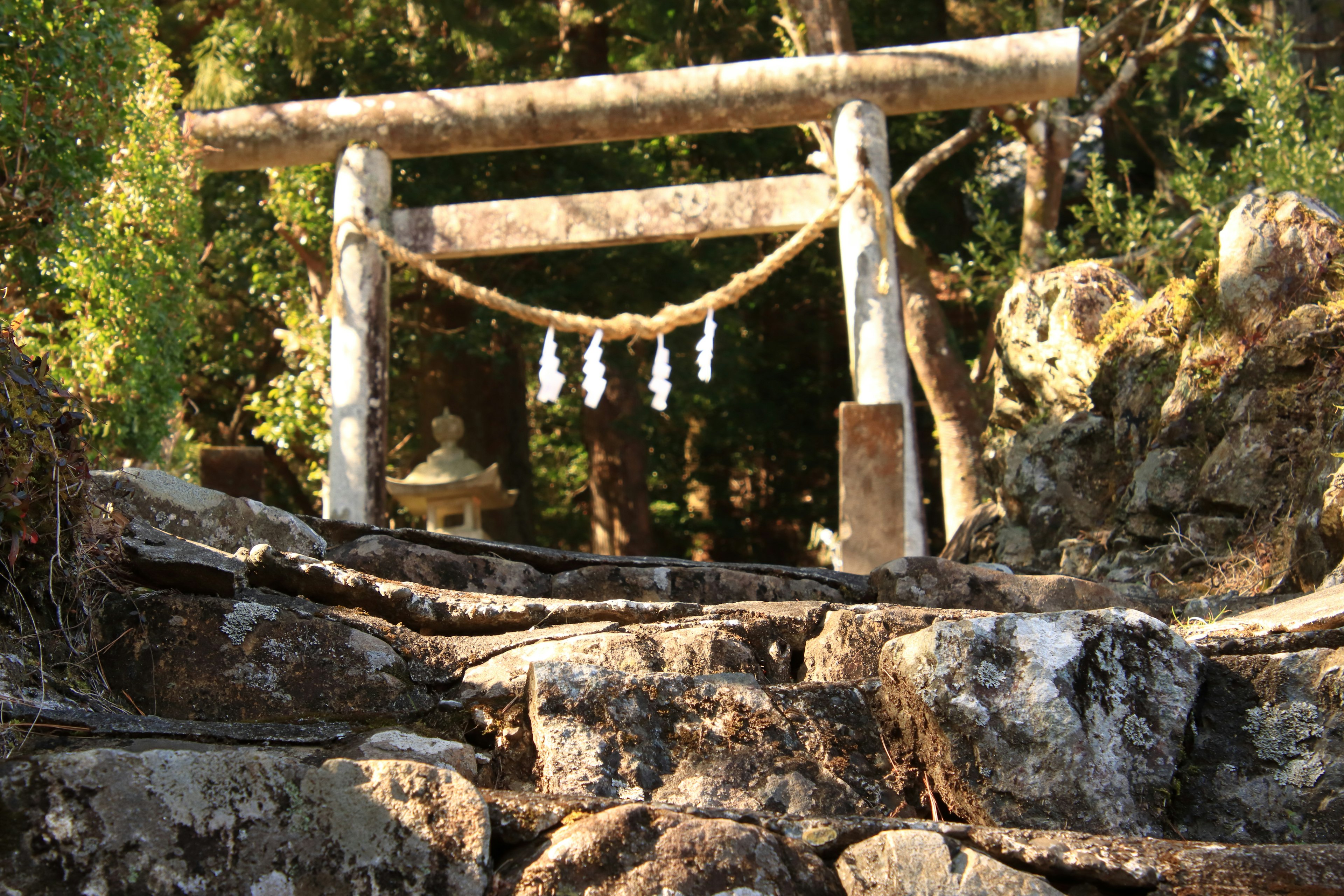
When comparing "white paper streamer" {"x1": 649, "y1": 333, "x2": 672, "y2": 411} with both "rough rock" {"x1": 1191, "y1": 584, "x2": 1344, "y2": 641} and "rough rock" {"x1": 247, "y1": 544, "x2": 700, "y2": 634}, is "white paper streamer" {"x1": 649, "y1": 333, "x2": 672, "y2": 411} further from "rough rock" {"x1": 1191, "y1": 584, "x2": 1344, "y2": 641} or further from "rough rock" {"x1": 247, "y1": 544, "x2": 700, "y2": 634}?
"rough rock" {"x1": 1191, "y1": 584, "x2": 1344, "y2": 641}

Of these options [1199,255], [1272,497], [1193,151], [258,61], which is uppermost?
[258,61]

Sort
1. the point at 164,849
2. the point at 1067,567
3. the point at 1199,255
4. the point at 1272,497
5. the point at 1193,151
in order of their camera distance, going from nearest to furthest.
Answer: the point at 164,849 < the point at 1272,497 < the point at 1067,567 < the point at 1199,255 < the point at 1193,151

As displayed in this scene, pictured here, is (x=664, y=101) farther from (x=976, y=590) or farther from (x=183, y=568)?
(x=183, y=568)

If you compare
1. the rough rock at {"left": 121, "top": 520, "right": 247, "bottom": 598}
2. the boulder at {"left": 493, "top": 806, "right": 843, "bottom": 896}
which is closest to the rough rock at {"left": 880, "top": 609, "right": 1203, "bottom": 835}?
the boulder at {"left": 493, "top": 806, "right": 843, "bottom": 896}

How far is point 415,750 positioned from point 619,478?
9.87 meters

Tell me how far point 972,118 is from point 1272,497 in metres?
6.95

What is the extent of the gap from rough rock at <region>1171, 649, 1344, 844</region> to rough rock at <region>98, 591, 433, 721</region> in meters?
1.62

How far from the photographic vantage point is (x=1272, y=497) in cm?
430

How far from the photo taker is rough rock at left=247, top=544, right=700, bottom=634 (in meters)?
2.88

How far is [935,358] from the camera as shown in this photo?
9883mm

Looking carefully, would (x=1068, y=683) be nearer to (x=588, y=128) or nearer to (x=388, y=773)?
(x=388, y=773)

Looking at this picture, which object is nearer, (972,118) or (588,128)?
(588,128)

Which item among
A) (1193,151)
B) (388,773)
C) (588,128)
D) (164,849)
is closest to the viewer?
(164,849)

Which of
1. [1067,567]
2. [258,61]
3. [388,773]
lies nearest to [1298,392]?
[1067,567]
